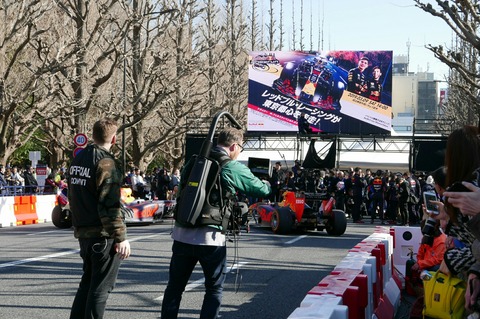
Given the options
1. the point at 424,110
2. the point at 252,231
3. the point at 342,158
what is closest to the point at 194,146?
the point at 342,158

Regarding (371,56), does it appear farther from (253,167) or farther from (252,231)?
(253,167)

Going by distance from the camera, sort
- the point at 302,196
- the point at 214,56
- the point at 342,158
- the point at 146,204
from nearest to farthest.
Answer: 1. the point at 302,196
2. the point at 146,204
3. the point at 342,158
4. the point at 214,56

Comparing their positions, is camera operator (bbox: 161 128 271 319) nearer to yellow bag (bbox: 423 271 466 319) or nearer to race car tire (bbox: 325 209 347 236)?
yellow bag (bbox: 423 271 466 319)

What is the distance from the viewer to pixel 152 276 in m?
10.7

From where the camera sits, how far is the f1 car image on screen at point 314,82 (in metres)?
39.9

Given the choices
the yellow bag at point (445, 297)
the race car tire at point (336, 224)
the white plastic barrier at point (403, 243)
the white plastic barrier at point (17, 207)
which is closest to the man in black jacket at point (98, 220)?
the yellow bag at point (445, 297)

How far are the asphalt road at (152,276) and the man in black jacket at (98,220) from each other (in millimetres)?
2031

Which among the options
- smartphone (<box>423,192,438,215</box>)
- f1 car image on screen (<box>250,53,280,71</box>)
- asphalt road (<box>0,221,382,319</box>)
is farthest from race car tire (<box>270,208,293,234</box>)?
f1 car image on screen (<box>250,53,280,71</box>)

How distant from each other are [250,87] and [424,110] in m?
124

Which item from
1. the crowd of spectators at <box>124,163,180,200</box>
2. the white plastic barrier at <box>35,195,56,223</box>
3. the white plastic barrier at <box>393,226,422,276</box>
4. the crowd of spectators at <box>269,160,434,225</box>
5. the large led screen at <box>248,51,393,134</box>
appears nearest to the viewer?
the white plastic barrier at <box>393,226,422,276</box>

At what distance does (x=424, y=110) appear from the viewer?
159875mm

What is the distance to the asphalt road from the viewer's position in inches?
330

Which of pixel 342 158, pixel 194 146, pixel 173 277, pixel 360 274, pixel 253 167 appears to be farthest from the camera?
pixel 342 158

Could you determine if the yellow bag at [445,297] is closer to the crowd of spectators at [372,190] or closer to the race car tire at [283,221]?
the race car tire at [283,221]
